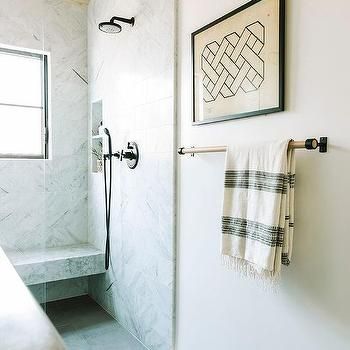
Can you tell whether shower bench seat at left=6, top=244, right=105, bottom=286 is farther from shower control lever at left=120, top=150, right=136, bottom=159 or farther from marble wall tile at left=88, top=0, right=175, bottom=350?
shower control lever at left=120, top=150, right=136, bottom=159

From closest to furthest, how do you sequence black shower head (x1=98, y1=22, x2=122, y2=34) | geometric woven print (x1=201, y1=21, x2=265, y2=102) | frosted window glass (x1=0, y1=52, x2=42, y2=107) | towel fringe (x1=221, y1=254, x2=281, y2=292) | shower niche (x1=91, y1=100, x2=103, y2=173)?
1. towel fringe (x1=221, y1=254, x2=281, y2=292)
2. geometric woven print (x1=201, y1=21, x2=265, y2=102)
3. black shower head (x1=98, y1=22, x2=122, y2=34)
4. frosted window glass (x1=0, y1=52, x2=42, y2=107)
5. shower niche (x1=91, y1=100, x2=103, y2=173)

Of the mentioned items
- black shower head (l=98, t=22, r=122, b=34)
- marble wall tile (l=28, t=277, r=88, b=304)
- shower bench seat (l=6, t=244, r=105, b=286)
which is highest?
black shower head (l=98, t=22, r=122, b=34)

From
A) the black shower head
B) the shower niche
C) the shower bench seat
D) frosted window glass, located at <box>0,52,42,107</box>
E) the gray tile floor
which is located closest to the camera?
the black shower head

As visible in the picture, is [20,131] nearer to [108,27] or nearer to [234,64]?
[108,27]

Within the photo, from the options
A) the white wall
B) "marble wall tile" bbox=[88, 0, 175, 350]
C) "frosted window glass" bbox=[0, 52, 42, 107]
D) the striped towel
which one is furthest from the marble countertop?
"frosted window glass" bbox=[0, 52, 42, 107]

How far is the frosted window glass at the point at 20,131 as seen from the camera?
2725 mm

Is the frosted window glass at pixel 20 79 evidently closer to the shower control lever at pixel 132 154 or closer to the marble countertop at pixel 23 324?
the shower control lever at pixel 132 154

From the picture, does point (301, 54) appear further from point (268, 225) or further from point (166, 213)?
point (166, 213)

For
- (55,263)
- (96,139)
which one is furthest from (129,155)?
(55,263)

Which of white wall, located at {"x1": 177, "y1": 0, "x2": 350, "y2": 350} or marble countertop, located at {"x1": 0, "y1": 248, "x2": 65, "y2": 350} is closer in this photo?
marble countertop, located at {"x1": 0, "y1": 248, "x2": 65, "y2": 350}

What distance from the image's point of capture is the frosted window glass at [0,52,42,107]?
2.71 metres

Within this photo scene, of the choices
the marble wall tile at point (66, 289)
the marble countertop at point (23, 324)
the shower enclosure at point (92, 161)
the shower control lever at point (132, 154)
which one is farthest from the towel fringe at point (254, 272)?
the marble wall tile at point (66, 289)

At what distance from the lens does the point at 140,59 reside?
226 cm

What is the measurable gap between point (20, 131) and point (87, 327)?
164 centimetres
